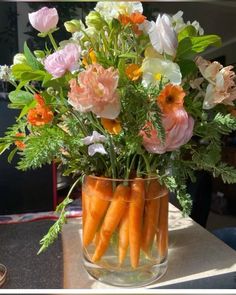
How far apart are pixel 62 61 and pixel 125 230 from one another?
0.85 ft

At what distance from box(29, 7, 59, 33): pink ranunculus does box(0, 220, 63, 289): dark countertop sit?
37 cm

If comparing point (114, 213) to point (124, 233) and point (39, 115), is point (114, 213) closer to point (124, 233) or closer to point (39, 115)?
point (124, 233)

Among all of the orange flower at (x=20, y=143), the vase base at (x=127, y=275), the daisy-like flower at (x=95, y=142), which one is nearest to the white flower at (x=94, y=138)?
the daisy-like flower at (x=95, y=142)

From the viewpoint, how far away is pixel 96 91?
15.5 inches

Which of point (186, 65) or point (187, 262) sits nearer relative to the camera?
point (186, 65)

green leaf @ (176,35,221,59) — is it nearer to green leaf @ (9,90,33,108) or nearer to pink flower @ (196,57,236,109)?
pink flower @ (196,57,236,109)

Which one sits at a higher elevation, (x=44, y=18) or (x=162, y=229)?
(x=44, y=18)

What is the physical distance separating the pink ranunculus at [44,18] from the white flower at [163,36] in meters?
0.13

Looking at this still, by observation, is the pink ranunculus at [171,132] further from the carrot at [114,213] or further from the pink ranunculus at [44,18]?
the pink ranunculus at [44,18]

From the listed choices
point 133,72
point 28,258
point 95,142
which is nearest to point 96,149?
point 95,142

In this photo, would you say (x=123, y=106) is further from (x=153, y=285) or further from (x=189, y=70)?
(x=153, y=285)

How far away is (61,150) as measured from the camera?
485 millimetres

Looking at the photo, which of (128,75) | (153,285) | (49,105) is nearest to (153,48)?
(128,75)

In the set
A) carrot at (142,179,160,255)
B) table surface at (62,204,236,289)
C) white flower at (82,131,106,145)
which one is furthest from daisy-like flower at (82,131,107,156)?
Answer: table surface at (62,204,236,289)
